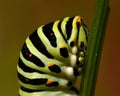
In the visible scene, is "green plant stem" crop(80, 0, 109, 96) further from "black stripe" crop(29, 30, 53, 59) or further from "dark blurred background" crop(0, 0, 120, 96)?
"dark blurred background" crop(0, 0, 120, 96)

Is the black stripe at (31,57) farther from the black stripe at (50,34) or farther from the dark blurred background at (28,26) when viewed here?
the dark blurred background at (28,26)

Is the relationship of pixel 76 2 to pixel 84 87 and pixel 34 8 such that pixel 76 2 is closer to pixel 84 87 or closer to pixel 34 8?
pixel 34 8

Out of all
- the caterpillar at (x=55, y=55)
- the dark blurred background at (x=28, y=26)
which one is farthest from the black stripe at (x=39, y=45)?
the dark blurred background at (x=28, y=26)

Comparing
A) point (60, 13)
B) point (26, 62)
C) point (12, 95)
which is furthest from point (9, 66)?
point (26, 62)

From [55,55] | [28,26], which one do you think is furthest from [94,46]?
[28,26]

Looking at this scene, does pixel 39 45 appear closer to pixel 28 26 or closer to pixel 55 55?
pixel 55 55
